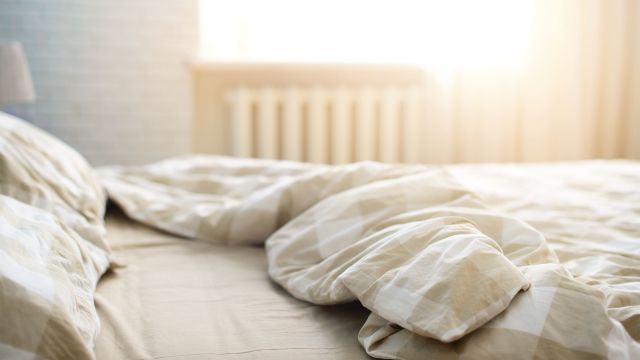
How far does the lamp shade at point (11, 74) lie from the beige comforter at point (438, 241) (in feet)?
2.52

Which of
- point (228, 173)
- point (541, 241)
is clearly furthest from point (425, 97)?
point (541, 241)

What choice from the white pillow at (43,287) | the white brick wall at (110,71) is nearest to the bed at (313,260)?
the white pillow at (43,287)

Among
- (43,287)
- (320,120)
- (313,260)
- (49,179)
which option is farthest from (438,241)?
(320,120)

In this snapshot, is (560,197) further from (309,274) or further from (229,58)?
(229,58)

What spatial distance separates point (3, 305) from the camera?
0.67 metres

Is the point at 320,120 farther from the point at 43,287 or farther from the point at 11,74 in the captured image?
the point at 43,287

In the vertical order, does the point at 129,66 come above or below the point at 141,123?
above

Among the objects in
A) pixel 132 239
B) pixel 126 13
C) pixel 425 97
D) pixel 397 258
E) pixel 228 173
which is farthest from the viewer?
pixel 425 97

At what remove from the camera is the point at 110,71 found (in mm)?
2686

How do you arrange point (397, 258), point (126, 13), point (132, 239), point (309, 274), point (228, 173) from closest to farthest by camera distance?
point (397, 258), point (309, 274), point (132, 239), point (228, 173), point (126, 13)

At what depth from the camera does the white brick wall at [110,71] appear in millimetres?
2621

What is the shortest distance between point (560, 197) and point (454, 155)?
156cm

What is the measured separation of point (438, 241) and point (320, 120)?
6.51 feet

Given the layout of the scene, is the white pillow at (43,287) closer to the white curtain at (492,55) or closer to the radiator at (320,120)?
the radiator at (320,120)
